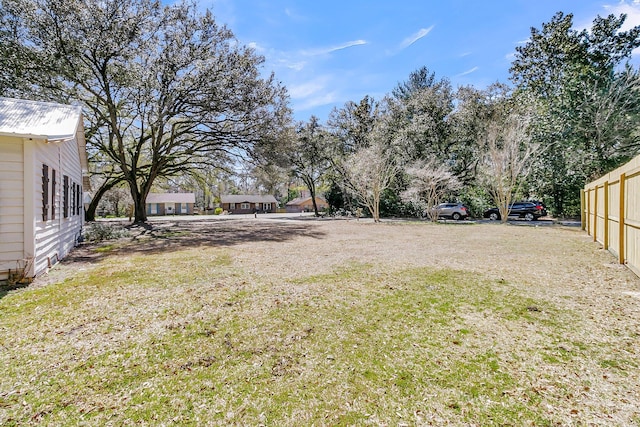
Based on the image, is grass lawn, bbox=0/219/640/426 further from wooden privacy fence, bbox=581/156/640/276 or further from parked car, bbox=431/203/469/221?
parked car, bbox=431/203/469/221

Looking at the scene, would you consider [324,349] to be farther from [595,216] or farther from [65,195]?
[595,216]

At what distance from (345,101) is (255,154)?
14.4m

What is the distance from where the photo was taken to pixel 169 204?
160ft

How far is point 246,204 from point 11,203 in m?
49.3

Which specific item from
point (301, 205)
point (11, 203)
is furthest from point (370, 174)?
point (301, 205)

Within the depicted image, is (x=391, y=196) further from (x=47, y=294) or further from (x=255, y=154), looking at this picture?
(x=47, y=294)

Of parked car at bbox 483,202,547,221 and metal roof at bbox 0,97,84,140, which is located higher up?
metal roof at bbox 0,97,84,140

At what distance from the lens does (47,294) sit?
4707mm

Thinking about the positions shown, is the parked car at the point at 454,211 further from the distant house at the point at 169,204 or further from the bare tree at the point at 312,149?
the distant house at the point at 169,204

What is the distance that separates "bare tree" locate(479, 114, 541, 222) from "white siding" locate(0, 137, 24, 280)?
20.8m

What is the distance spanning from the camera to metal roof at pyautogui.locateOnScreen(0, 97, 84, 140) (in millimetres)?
5141

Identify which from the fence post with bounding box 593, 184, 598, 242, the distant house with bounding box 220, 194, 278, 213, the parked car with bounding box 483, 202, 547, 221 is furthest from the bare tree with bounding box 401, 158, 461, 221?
the distant house with bounding box 220, 194, 278, 213

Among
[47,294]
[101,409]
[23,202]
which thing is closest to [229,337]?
[101,409]

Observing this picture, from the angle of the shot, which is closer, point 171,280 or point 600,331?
point 600,331
